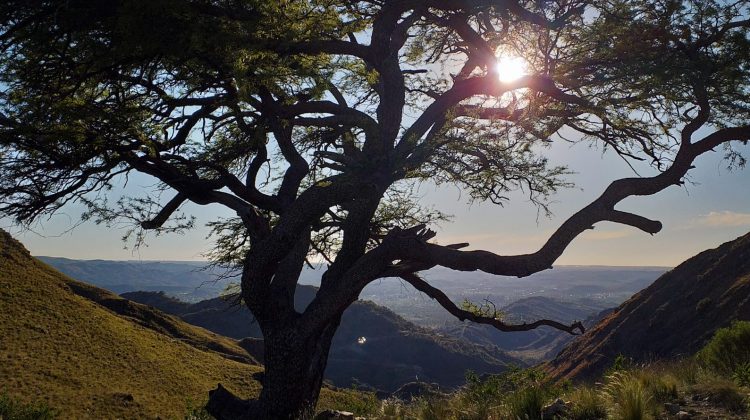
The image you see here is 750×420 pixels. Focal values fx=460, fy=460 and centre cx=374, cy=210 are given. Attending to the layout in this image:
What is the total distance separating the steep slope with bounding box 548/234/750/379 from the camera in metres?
71.7

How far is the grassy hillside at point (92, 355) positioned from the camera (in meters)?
55.6

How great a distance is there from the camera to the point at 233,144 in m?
12.4

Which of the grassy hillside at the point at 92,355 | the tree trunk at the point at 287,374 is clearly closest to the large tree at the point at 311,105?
the tree trunk at the point at 287,374

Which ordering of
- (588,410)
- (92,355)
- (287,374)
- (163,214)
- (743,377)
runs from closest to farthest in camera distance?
(588,410)
(743,377)
(287,374)
(163,214)
(92,355)

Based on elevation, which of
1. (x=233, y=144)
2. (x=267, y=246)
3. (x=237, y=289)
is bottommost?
(x=237, y=289)

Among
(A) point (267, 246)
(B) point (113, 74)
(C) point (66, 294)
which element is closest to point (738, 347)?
(A) point (267, 246)

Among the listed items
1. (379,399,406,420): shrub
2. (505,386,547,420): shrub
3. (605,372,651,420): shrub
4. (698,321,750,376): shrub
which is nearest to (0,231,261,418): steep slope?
(379,399,406,420): shrub

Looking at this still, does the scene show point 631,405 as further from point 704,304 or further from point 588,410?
point 704,304

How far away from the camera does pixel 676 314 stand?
87.7 metres

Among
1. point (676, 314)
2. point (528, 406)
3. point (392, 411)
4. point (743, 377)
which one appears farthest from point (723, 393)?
point (676, 314)

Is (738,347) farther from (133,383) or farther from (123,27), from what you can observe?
(133,383)

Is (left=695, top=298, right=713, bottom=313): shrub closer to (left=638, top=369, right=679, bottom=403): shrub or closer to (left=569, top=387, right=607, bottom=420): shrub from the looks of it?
(left=638, top=369, right=679, bottom=403): shrub

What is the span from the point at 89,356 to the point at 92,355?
2.07ft

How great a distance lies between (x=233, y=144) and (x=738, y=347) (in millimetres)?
12462
